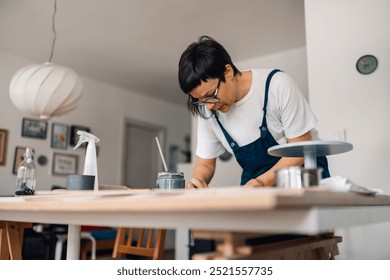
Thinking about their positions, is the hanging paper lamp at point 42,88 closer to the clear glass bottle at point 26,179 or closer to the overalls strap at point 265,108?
the clear glass bottle at point 26,179

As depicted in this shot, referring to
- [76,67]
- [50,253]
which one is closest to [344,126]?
[50,253]

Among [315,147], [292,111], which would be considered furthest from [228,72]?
[315,147]

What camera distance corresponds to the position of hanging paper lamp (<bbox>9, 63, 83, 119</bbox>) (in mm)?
2496

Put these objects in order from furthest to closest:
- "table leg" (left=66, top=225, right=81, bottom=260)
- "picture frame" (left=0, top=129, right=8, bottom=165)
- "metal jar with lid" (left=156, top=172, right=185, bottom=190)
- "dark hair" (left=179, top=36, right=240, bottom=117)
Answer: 1. "picture frame" (left=0, top=129, right=8, bottom=165)
2. "table leg" (left=66, top=225, right=81, bottom=260)
3. "dark hair" (left=179, top=36, right=240, bottom=117)
4. "metal jar with lid" (left=156, top=172, right=185, bottom=190)

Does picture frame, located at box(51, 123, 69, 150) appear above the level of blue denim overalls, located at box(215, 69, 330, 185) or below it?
above

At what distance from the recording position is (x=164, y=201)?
656 mm

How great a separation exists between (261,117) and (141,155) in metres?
4.31

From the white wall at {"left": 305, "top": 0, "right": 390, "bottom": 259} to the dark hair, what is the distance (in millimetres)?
1185

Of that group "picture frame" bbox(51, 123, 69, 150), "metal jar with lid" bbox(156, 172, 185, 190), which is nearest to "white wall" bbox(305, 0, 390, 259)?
"metal jar with lid" bbox(156, 172, 185, 190)

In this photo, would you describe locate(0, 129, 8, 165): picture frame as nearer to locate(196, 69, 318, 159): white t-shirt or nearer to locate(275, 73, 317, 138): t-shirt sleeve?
locate(196, 69, 318, 159): white t-shirt

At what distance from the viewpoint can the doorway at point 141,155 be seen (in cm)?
541

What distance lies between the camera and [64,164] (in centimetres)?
449

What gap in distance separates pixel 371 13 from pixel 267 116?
1.24m

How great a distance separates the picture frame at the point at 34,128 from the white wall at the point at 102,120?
0.05 metres
